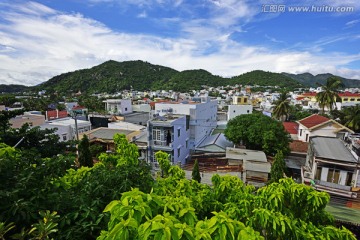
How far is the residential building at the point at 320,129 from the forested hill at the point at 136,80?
10078 cm

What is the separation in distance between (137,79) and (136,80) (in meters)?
1.42

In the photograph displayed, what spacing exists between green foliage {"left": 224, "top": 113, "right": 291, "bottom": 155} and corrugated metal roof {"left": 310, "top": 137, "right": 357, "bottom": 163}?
3.79m

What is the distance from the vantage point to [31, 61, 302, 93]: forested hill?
12200 cm

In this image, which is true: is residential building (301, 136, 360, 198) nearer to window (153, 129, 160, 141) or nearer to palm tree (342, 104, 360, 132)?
window (153, 129, 160, 141)

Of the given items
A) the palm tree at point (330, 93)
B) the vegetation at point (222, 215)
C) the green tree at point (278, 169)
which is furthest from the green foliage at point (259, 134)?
the vegetation at point (222, 215)

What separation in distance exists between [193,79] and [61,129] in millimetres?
127475

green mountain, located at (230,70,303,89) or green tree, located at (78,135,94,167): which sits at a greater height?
green mountain, located at (230,70,303,89)

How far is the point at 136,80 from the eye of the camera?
13338 centimetres

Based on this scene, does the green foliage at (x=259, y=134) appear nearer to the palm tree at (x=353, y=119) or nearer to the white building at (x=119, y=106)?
the palm tree at (x=353, y=119)

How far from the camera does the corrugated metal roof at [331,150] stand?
43.1 ft

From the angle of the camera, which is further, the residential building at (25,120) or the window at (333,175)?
the residential building at (25,120)

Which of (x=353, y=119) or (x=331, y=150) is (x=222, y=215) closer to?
(x=331, y=150)

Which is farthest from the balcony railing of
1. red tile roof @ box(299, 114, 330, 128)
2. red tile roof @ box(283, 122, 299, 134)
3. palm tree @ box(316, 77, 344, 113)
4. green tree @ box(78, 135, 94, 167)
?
palm tree @ box(316, 77, 344, 113)

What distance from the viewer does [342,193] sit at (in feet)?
40.3
